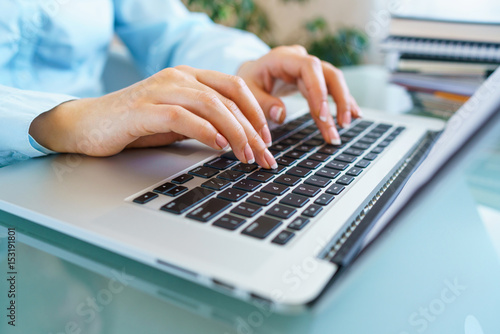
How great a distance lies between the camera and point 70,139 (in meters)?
0.46

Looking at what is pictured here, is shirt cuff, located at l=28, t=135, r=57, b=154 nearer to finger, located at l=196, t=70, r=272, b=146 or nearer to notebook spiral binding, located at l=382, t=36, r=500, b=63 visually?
finger, located at l=196, t=70, r=272, b=146

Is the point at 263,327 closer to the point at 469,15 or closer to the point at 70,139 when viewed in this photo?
Result: the point at 70,139

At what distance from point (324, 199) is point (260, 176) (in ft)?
0.25

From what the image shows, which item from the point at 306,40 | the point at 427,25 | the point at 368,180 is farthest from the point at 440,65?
the point at 306,40

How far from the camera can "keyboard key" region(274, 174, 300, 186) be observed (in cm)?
40

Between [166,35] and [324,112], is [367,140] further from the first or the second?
[166,35]

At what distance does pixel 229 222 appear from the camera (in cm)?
32

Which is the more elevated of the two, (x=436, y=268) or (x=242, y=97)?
(x=242, y=97)

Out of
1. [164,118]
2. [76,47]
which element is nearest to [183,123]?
[164,118]

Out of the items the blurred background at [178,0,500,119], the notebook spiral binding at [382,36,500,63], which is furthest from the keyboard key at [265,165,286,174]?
the notebook spiral binding at [382,36,500,63]

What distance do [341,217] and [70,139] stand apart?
0.31m

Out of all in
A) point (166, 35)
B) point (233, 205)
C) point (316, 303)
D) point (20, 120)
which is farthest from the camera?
point (166, 35)

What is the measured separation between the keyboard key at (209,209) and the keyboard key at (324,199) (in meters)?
0.08

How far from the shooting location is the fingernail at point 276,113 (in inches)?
23.1
